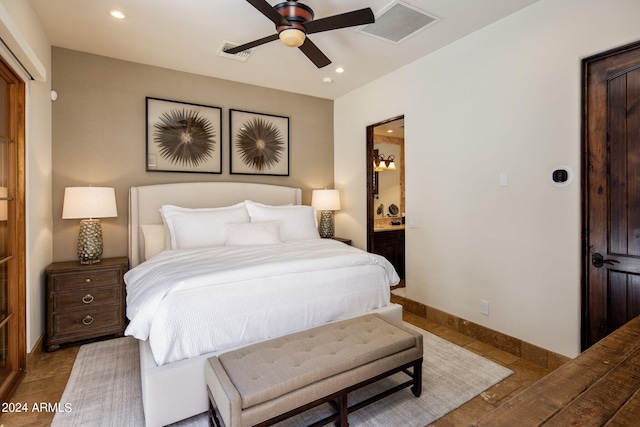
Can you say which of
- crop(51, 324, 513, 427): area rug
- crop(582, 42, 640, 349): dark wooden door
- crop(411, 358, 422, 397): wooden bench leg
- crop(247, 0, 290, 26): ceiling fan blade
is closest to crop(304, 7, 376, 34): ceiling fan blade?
crop(247, 0, 290, 26): ceiling fan blade

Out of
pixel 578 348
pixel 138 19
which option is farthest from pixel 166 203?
pixel 578 348

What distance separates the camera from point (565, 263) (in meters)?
2.32

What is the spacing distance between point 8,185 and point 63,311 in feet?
A: 3.90

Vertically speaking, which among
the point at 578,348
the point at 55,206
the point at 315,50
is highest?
the point at 315,50

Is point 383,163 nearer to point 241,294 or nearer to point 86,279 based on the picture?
point 241,294

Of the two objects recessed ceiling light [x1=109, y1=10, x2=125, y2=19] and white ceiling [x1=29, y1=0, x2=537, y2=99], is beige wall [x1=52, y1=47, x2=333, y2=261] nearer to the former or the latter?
white ceiling [x1=29, y1=0, x2=537, y2=99]

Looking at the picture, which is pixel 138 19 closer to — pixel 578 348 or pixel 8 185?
pixel 8 185

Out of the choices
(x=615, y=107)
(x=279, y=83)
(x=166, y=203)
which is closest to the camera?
(x=615, y=107)

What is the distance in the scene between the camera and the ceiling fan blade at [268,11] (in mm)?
1933

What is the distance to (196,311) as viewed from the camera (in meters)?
1.87

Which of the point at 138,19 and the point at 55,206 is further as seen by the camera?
the point at 55,206

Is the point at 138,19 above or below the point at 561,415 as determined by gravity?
above

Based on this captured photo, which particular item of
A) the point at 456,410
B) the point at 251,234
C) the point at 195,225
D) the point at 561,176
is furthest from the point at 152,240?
the point at 561,176

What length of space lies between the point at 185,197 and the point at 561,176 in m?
3.57
